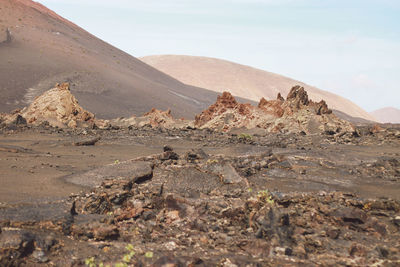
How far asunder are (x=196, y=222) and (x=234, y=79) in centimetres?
11897

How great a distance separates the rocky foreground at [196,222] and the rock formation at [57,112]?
14.8 metres

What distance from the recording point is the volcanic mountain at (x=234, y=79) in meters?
117

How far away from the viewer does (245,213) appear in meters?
5.84

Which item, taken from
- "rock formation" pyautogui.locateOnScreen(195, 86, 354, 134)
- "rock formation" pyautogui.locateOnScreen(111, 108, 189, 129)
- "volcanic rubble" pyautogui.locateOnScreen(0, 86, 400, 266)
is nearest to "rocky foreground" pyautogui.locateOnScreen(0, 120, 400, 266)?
"volcanic rubble" pyautogui.locateOnScreen(0, 86, 400, 266)

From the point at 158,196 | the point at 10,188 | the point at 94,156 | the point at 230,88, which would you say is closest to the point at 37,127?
the point at 94,156

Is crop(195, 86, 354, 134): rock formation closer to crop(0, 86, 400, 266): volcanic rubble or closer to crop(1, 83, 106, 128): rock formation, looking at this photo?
crop(1, 83, 106, 128): rock formation

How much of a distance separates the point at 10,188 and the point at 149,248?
375 centimetres

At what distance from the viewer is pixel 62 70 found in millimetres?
51688

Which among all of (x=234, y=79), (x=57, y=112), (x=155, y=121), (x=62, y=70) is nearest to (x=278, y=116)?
(x=155, y=121)

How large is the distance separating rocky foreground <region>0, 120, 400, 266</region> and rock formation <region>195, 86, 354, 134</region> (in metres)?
13.5

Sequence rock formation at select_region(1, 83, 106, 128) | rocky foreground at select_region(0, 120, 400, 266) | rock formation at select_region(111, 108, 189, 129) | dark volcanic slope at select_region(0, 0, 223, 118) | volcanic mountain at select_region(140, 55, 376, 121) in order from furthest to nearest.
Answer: volcanic mountain at select_region(140, 55, 376, 121) → dark volcanic slope at select_region(0, 0, 223, 118) → rock formation at select_region(111, 108, 189, 129) → rock formation at select_region(1, 83, 106, 128) → rocky foreground at select_region(0, 120, 400, 266)

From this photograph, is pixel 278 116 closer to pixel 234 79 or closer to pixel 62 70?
pixel 62 70

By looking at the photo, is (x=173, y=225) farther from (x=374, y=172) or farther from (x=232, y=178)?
(x=374, y=172)

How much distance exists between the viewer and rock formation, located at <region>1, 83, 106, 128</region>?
2256cm
